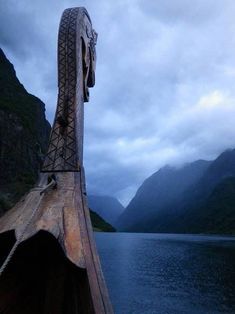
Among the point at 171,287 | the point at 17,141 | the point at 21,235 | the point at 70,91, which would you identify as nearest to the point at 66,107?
the point at 70,91

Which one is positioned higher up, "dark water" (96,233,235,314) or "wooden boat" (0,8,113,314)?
"wooden boat" (0,8,113,314)

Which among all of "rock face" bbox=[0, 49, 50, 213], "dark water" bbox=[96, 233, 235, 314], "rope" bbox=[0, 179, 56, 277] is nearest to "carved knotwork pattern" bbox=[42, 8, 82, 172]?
"rope" bbox=[0, 179, 56, 277]

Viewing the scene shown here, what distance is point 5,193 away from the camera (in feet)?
301

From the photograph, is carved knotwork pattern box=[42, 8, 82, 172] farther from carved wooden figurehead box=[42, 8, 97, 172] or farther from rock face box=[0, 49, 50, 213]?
rock face box=[0, 49, 50, 213]

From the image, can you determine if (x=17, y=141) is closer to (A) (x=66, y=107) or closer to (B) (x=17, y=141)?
(B) (x=17, y=141)

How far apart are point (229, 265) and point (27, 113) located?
98530 millimetres

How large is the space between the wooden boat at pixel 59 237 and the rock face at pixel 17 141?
78.1 metres

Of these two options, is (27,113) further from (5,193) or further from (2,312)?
(2,312)

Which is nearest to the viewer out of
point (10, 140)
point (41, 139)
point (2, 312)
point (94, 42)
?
point (2, 312)

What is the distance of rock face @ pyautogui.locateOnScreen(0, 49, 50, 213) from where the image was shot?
97.2 m

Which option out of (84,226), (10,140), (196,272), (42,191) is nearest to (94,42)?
(42,191)

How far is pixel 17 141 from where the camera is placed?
363 feet

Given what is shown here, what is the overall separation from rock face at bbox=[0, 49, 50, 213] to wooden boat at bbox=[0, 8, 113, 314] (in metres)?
78.1

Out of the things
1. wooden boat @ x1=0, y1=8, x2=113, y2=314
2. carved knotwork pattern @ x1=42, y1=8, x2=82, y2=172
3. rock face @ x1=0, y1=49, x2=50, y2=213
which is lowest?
wooden boat @ x1=0, y1=8, x2=113, y2=314
